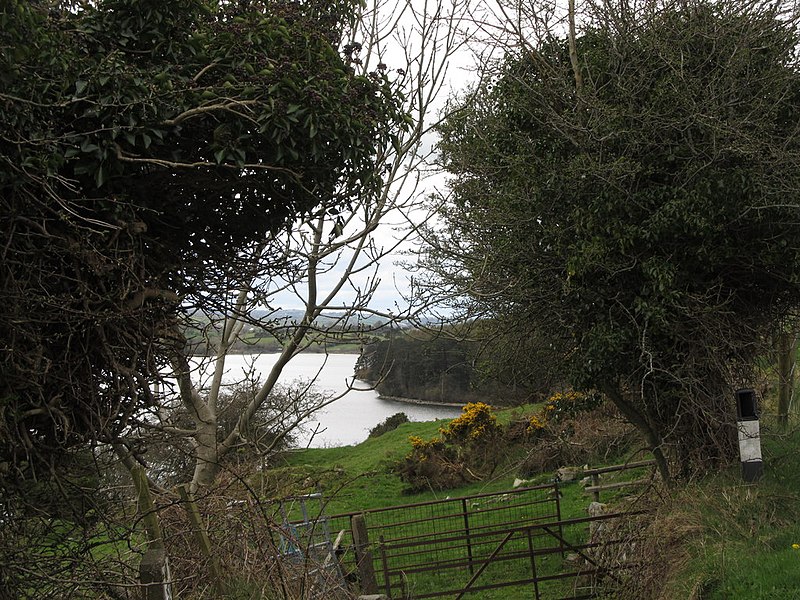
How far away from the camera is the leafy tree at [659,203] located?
25.4 ft

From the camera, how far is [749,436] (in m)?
7.50

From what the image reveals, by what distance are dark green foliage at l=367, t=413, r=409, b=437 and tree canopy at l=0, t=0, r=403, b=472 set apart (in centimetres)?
2477

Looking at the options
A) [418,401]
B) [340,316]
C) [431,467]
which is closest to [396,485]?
[431,467]

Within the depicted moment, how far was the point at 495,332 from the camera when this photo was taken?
998cm

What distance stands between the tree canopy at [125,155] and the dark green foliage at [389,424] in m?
24.8

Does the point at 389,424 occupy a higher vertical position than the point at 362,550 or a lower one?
lower

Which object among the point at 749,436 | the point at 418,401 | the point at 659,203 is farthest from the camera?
the point at 418,401

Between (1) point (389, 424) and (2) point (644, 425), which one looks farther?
(1) point (389, 424)

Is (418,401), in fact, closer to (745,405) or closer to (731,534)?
(745,405)

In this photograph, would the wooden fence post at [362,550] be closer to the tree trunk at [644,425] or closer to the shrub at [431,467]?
the tree trunk at [644,425]

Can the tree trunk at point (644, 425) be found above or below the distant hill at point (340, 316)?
below

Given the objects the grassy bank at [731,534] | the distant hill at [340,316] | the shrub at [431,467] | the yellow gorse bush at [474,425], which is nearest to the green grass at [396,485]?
the shrub at [431,467]

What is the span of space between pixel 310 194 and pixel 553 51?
646 centimetres

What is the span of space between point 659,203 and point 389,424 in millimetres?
21238
